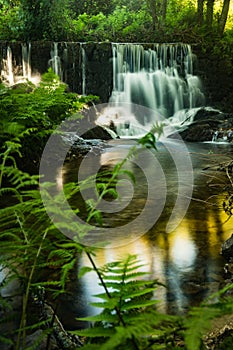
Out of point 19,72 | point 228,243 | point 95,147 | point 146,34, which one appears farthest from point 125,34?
point 228,243

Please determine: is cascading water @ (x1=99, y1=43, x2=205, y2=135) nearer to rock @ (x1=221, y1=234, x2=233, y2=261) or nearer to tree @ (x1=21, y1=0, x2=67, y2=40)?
tree @ (x1=21, y1=0, x2=67, y2=40)

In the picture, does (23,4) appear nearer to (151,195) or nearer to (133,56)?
(133,56)

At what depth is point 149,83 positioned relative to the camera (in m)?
15.0

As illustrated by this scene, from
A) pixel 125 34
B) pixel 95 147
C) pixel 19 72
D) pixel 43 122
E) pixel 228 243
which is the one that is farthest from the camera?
pixel 125 34

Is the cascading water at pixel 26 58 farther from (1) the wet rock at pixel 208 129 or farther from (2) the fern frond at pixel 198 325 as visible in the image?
(2) the fern frond at pixel 198 325

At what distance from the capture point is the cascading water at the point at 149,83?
14766mm

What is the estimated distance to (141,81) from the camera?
588 inches

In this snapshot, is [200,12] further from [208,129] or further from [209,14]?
[208,129]

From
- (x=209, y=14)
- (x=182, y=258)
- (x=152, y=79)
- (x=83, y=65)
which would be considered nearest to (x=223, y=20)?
(x=209, y=14)

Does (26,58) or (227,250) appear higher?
(26,58)

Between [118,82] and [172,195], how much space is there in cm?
943

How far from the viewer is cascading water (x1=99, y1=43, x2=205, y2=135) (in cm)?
1477

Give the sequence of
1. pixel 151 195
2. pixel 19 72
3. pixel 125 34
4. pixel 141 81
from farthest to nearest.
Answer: pixel 125 34
pixel 141 81
pixel 19 72
pixel 151 195

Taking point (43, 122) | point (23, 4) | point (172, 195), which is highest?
point (23, 4)
